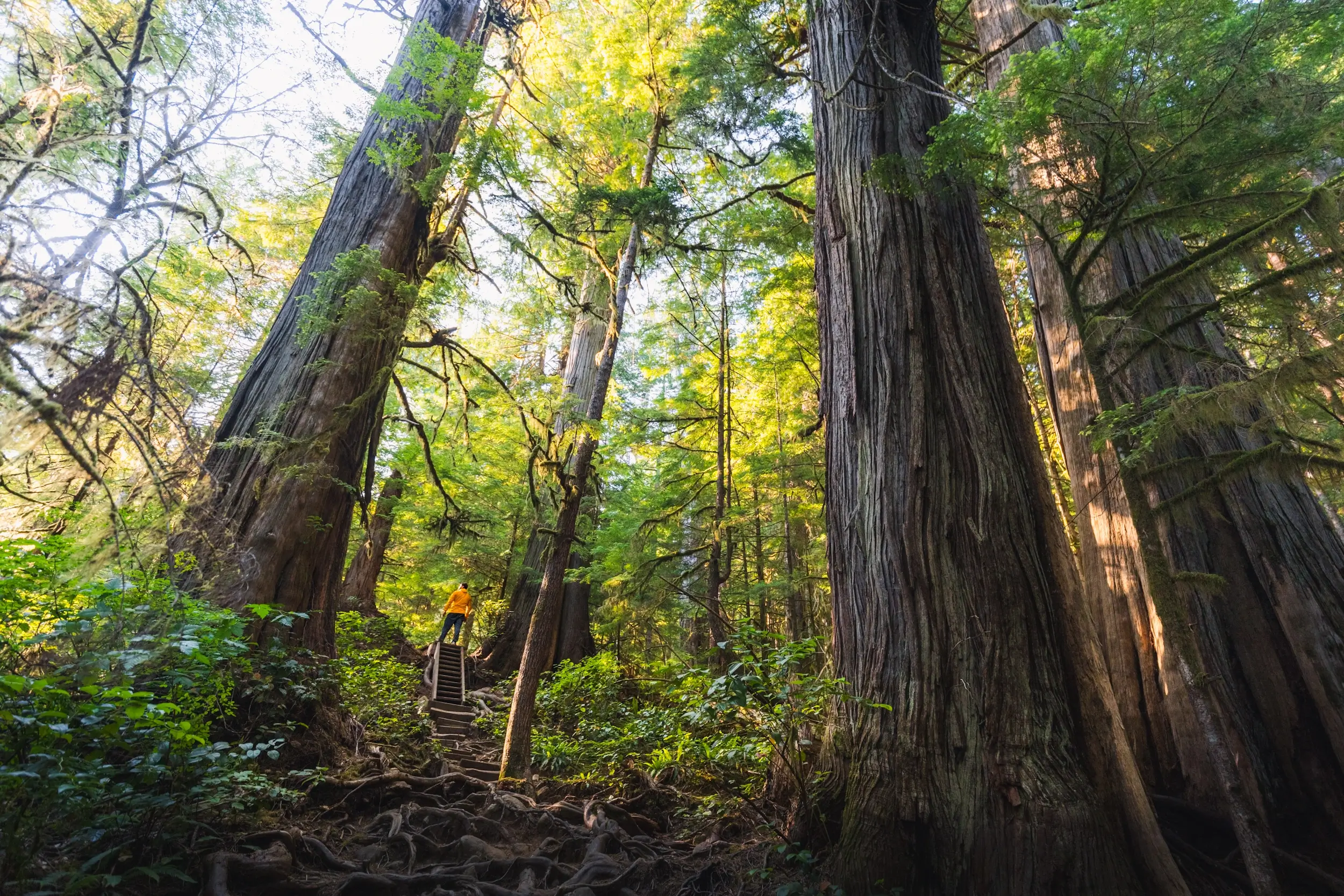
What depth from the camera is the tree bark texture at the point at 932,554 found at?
2.45 metres

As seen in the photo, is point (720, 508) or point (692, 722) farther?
point (720, 508)

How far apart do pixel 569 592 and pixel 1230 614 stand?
9.10m

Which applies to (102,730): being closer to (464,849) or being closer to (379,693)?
(464,849)

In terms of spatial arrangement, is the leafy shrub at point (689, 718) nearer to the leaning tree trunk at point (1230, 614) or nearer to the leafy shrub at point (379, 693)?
the leafy shrub at point (379, 693)

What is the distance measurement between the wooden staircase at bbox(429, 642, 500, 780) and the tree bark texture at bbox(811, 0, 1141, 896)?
4.32 m

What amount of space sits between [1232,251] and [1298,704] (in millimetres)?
2578

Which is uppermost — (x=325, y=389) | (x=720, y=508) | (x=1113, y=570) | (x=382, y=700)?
(x=720, y=508)

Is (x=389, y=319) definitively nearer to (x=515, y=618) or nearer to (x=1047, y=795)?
(x=1047, y=795)

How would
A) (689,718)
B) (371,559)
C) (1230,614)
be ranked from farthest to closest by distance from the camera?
1. (371,559)
2. (689,718)
3. (1230,614)

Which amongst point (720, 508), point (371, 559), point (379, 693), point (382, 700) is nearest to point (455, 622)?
point (371, 559)

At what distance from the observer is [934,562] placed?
2990mm

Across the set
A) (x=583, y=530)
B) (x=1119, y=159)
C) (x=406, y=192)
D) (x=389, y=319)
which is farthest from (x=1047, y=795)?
(x=583, y=530)

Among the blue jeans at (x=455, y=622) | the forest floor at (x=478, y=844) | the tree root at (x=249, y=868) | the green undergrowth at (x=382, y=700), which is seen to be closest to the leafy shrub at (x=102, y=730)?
the tree root at (x=249, y=868)

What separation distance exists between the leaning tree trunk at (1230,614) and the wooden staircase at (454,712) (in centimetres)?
541
